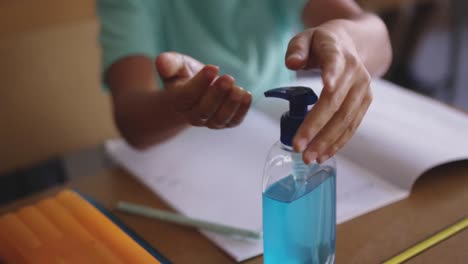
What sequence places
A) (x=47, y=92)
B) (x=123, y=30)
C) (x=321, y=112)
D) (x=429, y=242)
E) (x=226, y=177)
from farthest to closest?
1. (x=47, y=92)
2. (x=123, y=30)
3. (x=226, y=177)
4. (x=429, y=242)
5. (x=321, y=112)

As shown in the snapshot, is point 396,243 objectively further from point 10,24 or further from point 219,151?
point 10,24

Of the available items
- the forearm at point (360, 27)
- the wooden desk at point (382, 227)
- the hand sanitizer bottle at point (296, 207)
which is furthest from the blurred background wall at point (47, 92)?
the hand sanitizer bottle at point (296, 207)

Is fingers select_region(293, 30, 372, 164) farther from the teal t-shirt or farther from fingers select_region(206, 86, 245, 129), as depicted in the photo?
the teal t-shirt

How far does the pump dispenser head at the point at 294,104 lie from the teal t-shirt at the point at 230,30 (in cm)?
42

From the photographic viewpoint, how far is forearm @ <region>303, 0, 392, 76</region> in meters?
0.52

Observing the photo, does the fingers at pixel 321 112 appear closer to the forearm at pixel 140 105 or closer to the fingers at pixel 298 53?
the fingers at pixel 298 53

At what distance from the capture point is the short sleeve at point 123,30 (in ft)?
2.65

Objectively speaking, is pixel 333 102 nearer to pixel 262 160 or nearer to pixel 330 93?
pixel 330 93

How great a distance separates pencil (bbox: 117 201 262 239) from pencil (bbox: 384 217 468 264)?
0.45ft

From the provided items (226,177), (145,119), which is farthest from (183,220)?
(145,119)

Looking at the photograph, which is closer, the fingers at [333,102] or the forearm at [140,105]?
the fingers at [333,102]

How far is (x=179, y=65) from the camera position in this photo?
49 centimetres

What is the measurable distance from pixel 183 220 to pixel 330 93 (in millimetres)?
270

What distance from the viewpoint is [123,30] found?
0.81 m
